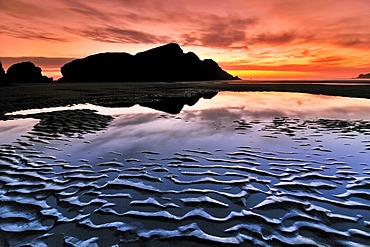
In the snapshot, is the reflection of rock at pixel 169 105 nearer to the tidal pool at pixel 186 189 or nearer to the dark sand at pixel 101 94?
the dark sand at pixel 101 94

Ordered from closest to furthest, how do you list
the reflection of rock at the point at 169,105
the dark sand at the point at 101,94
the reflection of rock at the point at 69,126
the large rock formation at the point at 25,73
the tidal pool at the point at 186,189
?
the tidal pool at the point at 186,189 → the reflection of rock at the point at 69,126 → the reflection of rock at the point at 169,105 → the dark sand at the point at 101,94 → the large rock formation at the point at 25,73

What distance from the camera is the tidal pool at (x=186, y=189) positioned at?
477cm

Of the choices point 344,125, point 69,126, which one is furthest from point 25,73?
point 344,125

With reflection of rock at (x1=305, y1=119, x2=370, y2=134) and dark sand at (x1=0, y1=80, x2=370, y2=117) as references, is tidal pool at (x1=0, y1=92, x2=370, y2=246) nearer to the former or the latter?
reflection of rock at (x1=305, y1=119, x2=370, y2=134)

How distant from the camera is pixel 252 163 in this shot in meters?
8.80

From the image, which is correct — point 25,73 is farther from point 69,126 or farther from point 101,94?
point 69,126

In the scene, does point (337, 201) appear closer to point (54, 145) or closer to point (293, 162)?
point (293, 162)

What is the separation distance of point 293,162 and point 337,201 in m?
2.90

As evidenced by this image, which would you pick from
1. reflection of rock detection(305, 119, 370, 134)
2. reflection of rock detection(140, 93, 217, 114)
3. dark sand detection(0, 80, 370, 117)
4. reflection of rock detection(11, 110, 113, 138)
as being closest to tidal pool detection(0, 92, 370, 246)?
reflection of rock detection(11, 110, 113, 138)

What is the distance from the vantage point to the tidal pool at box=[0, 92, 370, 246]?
477cm

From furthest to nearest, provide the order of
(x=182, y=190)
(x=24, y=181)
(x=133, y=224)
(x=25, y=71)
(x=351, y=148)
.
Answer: (x=25, y=71) < (x=351, y=148) < (x=24, y=181) < (x=182, y=190) < (x=133, y=224)

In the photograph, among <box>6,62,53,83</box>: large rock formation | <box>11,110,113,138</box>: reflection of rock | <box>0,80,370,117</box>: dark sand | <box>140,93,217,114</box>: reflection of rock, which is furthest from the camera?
<box>6,62,53,83</box>: large rock formation

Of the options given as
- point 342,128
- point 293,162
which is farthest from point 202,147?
point 342,128

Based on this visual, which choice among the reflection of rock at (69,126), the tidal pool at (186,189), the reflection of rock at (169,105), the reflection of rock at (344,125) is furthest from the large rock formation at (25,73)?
the reflection of rock at (344,125)
